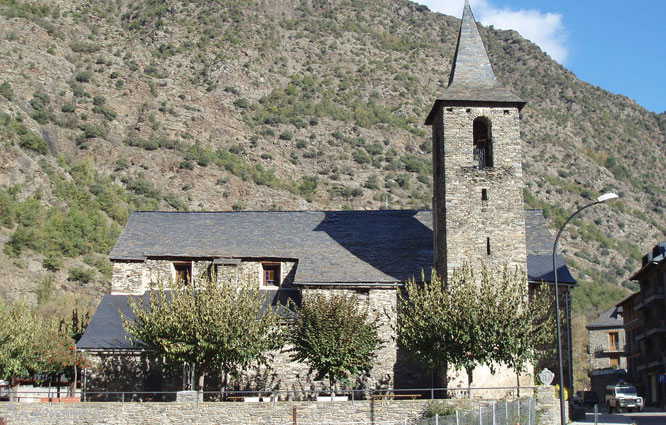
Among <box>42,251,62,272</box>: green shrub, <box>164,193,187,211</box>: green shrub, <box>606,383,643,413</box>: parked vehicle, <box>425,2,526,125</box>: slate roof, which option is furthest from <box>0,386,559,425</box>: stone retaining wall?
<box>164,193,187,211</box>: green shrub

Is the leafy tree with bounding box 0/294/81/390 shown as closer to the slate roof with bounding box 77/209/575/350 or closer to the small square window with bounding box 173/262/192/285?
the slate roof with bounding box 77/209/575/350

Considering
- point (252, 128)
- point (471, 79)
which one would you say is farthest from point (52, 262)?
point (252, 128)

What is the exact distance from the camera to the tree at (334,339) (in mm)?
34844

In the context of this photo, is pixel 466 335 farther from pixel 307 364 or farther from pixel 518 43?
pixel 518 43

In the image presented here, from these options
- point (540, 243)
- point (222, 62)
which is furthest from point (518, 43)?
point (540, 243)

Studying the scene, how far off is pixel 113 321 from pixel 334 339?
12.1 meters

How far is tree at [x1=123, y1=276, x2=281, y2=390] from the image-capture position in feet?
112

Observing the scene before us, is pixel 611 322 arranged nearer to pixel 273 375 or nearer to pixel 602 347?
pixel 602 347

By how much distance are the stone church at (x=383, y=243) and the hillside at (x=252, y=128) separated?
2704 centimetres

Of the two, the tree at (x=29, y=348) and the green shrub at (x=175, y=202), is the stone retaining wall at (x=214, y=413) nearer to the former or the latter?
the tree at (x=29, y=348)

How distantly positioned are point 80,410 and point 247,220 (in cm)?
1635

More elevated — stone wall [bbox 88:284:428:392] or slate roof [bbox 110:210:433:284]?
slate roof [bbox 110:210:433:284]

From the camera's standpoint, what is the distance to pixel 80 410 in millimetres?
32500

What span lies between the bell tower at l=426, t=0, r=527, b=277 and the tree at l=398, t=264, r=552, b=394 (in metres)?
2.45
